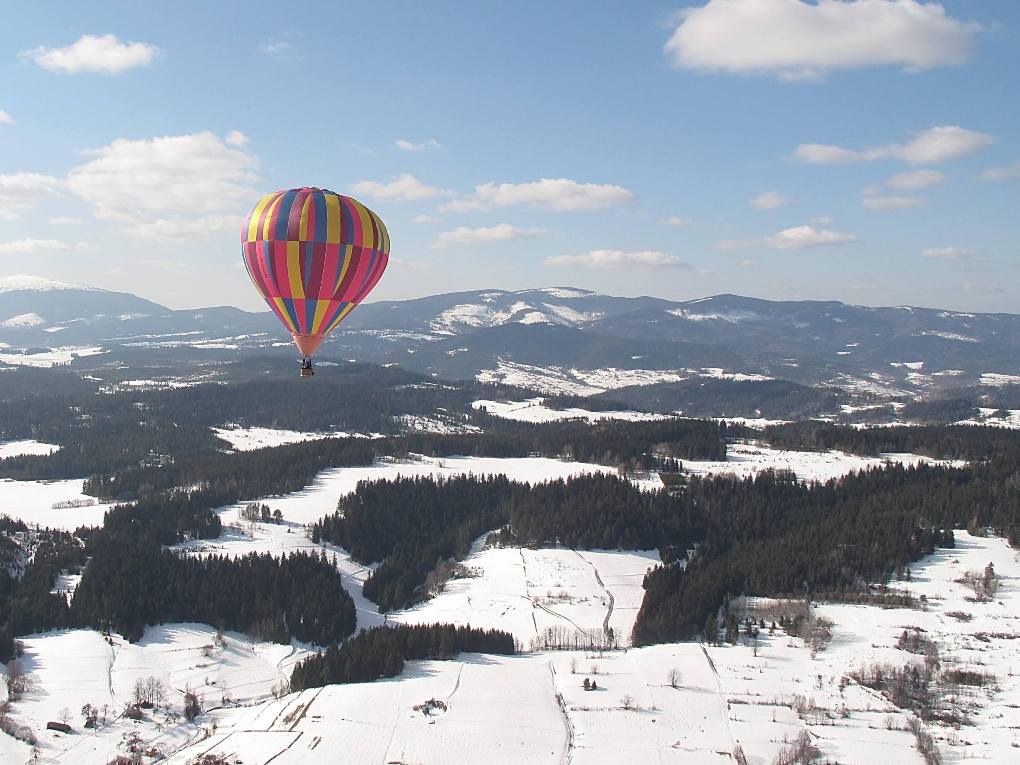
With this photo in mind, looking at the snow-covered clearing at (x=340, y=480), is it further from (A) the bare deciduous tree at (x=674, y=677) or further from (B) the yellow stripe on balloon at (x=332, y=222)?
(A) the bare deciduous tree at (x=674, y=677)

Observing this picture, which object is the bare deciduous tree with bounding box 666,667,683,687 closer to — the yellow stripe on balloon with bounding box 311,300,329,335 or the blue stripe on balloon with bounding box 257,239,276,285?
the yellow stripe on balloon with bounding box 311,300,329,335

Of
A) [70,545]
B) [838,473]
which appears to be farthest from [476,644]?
[838,473]

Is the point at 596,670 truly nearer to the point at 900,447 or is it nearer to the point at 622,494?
the point at 622,494

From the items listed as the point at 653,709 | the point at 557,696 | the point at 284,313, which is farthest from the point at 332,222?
the point at 653,709

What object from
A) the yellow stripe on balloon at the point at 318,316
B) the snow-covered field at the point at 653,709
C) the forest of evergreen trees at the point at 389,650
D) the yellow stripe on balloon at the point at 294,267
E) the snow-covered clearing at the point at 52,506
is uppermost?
the yellow stripe on balloon at the point at 294,267

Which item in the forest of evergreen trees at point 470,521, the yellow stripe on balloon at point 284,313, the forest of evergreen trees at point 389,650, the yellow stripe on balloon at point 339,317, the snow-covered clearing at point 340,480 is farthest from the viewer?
the snow-covered clearing at point 340,480

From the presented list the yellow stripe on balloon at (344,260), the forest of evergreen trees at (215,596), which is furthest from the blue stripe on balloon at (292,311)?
the forest of evergreen trees at (215,596)

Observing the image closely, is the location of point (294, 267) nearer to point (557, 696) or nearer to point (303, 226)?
point (303, 226)
